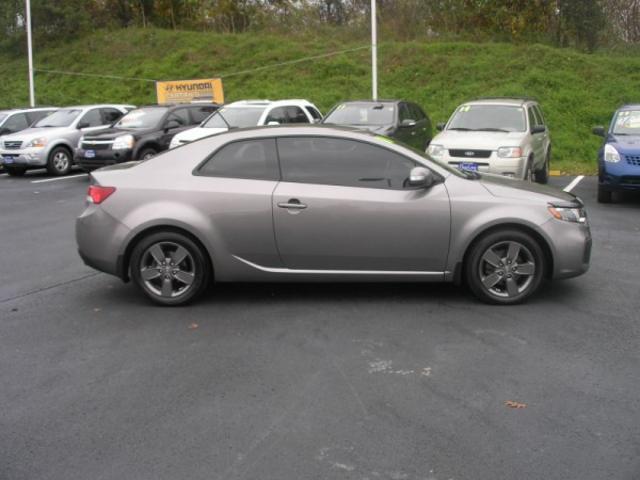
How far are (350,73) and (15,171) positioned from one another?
13.4 meters

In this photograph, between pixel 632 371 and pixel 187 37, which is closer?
pixel 632 371

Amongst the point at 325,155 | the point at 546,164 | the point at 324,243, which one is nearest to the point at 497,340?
the point at 324,243

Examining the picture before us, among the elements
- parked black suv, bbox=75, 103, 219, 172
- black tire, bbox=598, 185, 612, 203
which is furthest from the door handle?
parked black suv, bbox=75, 103, 219, 172

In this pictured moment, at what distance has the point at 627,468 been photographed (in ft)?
12.6

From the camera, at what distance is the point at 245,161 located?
22.9 ft

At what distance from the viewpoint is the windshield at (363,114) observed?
1612 centimetres

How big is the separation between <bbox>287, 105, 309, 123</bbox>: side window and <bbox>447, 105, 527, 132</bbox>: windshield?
4.17 metres

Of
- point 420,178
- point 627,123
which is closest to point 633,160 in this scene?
point 627,123

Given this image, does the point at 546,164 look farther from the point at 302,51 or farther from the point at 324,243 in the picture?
the point at 302,51

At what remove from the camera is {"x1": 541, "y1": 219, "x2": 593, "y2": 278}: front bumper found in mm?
6750

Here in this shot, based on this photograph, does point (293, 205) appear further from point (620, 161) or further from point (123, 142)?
point (123, 142)

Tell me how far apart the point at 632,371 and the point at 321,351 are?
6.89ft

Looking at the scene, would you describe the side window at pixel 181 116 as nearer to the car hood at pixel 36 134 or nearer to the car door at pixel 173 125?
the car door at pixel 173 125

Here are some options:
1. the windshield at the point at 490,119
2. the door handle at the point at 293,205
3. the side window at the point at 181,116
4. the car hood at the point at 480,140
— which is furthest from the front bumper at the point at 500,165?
the side window at the point at 181,116
